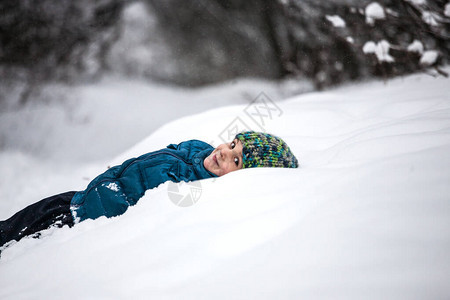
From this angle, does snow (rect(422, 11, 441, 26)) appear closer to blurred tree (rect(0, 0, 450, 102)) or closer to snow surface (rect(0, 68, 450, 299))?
blurred tree (rect(0, 0, 450, 102))

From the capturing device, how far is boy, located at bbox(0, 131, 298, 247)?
2.69 feet

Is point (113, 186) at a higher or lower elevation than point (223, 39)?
lower

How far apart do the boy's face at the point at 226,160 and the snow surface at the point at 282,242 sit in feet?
0.54

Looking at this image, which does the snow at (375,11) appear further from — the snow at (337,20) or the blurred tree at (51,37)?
the blurred tree at (51,37)

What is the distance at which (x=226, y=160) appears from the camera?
0.85 m

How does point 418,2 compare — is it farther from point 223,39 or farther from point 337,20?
point 223,39

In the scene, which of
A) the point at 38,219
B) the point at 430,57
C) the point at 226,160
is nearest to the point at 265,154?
the point at 226,160

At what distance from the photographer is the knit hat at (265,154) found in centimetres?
82

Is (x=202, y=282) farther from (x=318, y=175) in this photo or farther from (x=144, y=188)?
(x=144, y=188)

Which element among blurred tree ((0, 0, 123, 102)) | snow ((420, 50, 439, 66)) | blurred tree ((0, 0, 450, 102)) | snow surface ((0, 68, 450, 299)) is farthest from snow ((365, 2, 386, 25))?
blurred tree ((0, 0, 123, 102))

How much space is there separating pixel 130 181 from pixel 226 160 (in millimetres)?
303

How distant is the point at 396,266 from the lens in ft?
1.11

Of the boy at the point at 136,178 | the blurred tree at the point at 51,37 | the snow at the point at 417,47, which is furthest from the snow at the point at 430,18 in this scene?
the blurred tree at the point at 51,37

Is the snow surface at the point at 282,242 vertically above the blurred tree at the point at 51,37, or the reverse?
the blurred tree at the point at 51,37
